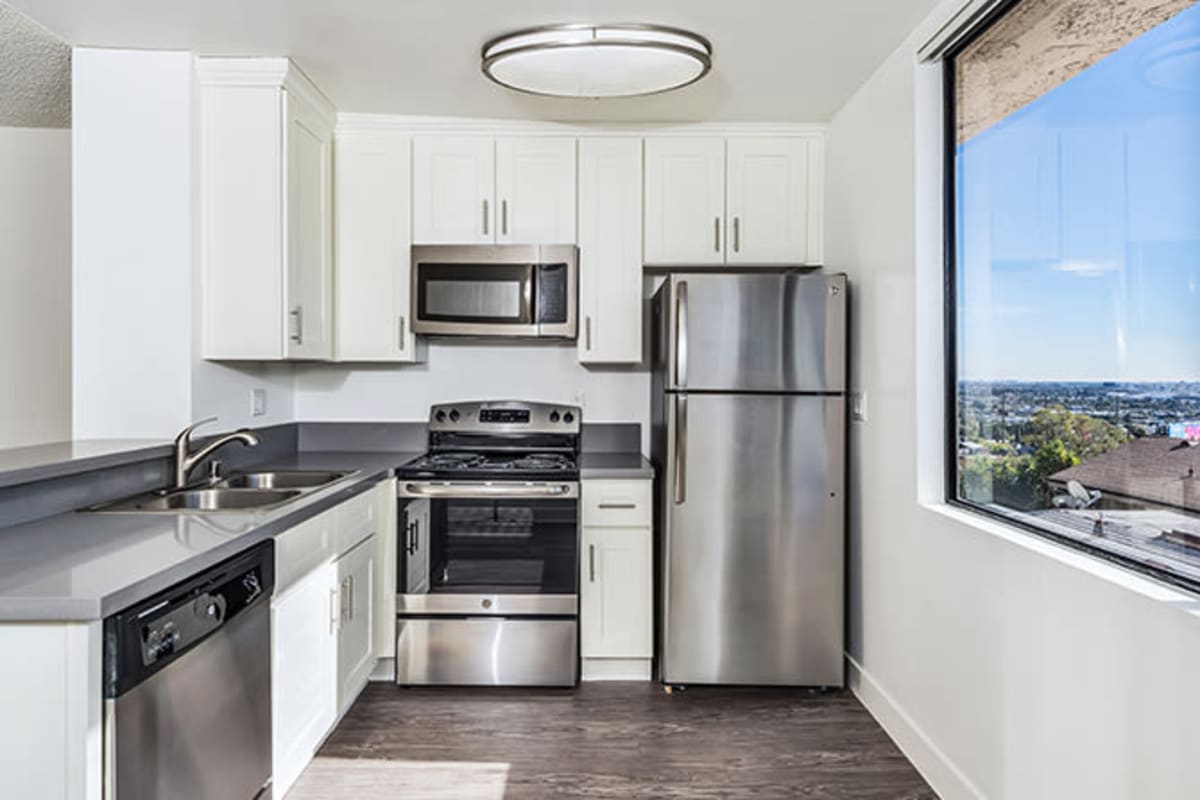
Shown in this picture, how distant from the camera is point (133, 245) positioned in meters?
2.72

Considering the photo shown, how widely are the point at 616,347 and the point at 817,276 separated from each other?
94cm

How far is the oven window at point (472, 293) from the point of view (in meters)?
3.39

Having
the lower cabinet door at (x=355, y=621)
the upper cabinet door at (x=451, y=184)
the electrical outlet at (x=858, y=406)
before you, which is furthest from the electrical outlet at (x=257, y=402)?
the electrical outlet at (x=858, y=406)

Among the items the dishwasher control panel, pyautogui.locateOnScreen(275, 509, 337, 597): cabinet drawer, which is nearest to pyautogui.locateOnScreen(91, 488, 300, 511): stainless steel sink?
pyautogui.locateOnScreen(275, 509, 337, 597): cabinet drawer

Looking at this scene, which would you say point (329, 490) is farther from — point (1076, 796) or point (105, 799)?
point (1076, 796)

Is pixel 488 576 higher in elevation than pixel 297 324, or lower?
lower

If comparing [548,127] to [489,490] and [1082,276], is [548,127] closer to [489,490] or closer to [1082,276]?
[489,490]

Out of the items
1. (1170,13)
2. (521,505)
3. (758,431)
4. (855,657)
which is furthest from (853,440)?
(1170,13)

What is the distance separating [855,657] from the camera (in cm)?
310

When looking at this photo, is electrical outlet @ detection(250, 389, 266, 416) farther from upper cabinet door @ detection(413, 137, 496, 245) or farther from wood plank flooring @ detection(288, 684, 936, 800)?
wood plank flooring @ detection(288, 684, 936, 800)

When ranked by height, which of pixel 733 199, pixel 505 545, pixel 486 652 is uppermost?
pixel 733 199

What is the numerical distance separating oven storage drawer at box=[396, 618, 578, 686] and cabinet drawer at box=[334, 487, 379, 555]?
1.50 feet

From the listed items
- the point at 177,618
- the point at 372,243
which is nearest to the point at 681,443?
the point at 372,243

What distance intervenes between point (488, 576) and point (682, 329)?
4.13 ft
